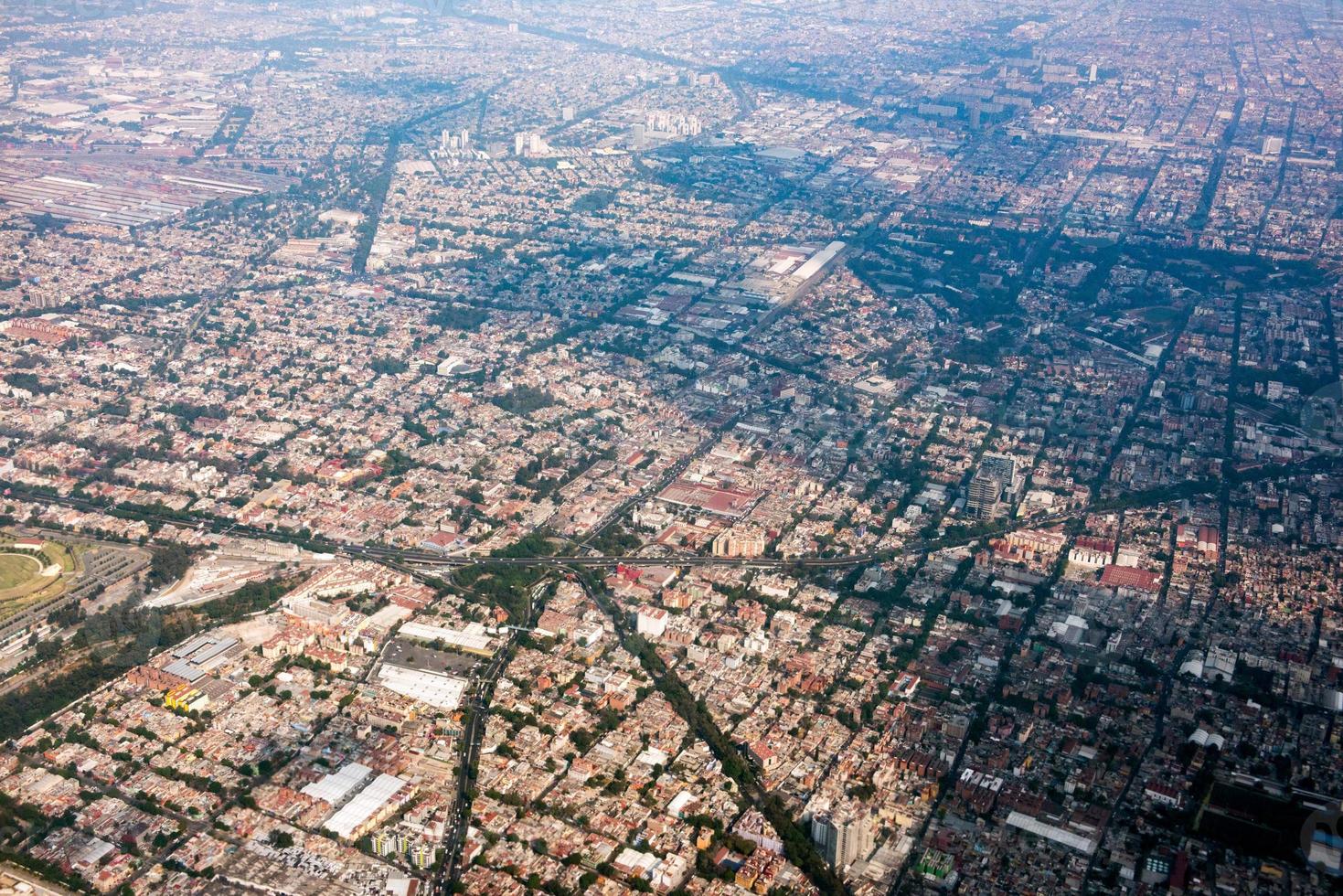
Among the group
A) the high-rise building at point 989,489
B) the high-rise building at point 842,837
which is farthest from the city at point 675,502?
the high-rise building at point 989,489

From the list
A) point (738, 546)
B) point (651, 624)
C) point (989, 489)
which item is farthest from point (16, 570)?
point (989, 489)

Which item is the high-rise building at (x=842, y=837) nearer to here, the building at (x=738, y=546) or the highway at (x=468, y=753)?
the highway at (x=468, y=753)

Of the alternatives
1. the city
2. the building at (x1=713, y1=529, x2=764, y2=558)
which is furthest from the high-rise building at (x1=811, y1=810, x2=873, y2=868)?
the building at (x1=713, y1=529, x2=764, y2=558)

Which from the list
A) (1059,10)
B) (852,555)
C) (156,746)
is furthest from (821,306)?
(1059,10)

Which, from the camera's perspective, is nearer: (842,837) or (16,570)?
(842,837)

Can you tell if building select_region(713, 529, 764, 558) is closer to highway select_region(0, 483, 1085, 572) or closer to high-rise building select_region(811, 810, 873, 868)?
highway select_region(0, 483, 1085, 572)

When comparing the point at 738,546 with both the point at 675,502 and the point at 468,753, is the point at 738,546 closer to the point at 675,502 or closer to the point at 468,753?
the point at 675,502
